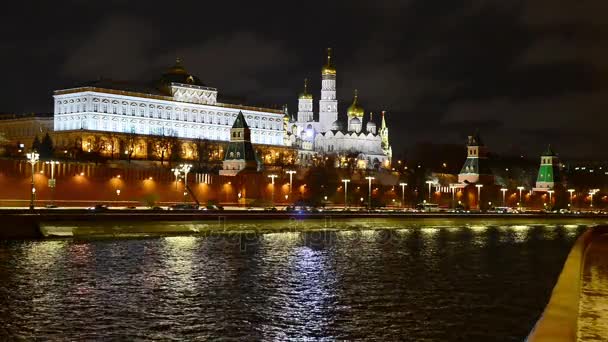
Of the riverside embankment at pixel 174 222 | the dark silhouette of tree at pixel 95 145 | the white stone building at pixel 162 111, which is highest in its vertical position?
the white stone building at pixel 162 111

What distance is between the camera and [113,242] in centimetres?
3778

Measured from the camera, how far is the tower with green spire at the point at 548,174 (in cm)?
11319

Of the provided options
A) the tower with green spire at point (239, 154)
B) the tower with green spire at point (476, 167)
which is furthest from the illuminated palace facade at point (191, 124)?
the tower with green spire at point (476, 167)

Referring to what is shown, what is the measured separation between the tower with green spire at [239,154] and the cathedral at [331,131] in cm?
5675

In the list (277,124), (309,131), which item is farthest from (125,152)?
(309,131)

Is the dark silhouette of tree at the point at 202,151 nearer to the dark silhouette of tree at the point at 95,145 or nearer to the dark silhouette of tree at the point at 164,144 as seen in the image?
the dark silhouette of tree at the point at 164,144

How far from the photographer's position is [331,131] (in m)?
144

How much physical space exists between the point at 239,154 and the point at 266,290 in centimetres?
5799

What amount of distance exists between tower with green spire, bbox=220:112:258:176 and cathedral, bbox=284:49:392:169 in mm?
56754

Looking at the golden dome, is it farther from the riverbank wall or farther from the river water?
the riverbank wall

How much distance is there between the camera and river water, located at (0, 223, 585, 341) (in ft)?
54.5

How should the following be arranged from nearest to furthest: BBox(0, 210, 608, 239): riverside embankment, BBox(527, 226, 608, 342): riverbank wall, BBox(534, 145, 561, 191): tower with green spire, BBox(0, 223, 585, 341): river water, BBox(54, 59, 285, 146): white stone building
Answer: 1. BBox(527, 226, 608, 342): riverbank wall
2. BBox(0, 223, 585, 341): river water
3. BBox(0, 210, 608, 239): riverside embankment
4. BBox(54, 59, 285, 146): white stone building
5. BBox(534, 145, 561, 191): tower with green spire

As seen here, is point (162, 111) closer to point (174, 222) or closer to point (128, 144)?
point (128, 144)

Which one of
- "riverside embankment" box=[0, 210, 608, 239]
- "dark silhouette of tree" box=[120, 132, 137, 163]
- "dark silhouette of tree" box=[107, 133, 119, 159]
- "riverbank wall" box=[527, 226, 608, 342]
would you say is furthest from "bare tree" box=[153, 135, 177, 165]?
"riverbank wall" box=[527, 226, 608, 342]
